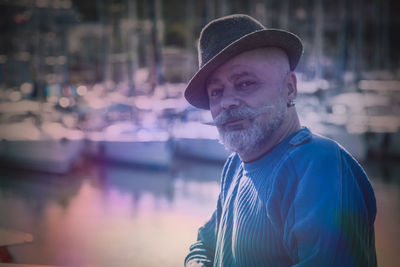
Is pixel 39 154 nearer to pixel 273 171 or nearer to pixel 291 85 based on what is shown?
pixel 291 85

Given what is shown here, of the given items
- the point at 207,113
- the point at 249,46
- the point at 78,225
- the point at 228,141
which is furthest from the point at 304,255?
the point at 207,113

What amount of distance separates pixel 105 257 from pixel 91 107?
8324 mm

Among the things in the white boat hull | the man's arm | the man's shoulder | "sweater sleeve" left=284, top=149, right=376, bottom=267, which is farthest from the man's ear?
the white boat hull

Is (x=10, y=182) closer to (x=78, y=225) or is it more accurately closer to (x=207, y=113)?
(x=78, y=225)

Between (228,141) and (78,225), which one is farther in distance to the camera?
(78,225)

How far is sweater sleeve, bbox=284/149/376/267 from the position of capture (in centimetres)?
114

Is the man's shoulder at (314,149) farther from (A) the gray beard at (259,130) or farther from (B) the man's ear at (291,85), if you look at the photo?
(B) the man's ear at (291,85)

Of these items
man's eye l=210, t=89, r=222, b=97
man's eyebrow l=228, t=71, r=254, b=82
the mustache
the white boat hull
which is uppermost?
man's eyebrow l=228, t=71, r=254, b=82

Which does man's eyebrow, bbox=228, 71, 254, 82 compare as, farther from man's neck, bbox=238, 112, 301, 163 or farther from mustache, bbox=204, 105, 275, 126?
man's neck, bbox=238, 112, 301, 163

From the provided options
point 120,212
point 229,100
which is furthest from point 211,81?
point 120,212

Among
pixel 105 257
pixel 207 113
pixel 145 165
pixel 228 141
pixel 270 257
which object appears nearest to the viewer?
pixel 270 257

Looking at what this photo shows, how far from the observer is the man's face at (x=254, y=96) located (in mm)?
1478

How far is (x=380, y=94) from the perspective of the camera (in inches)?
792

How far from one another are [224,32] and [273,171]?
1.94ft
